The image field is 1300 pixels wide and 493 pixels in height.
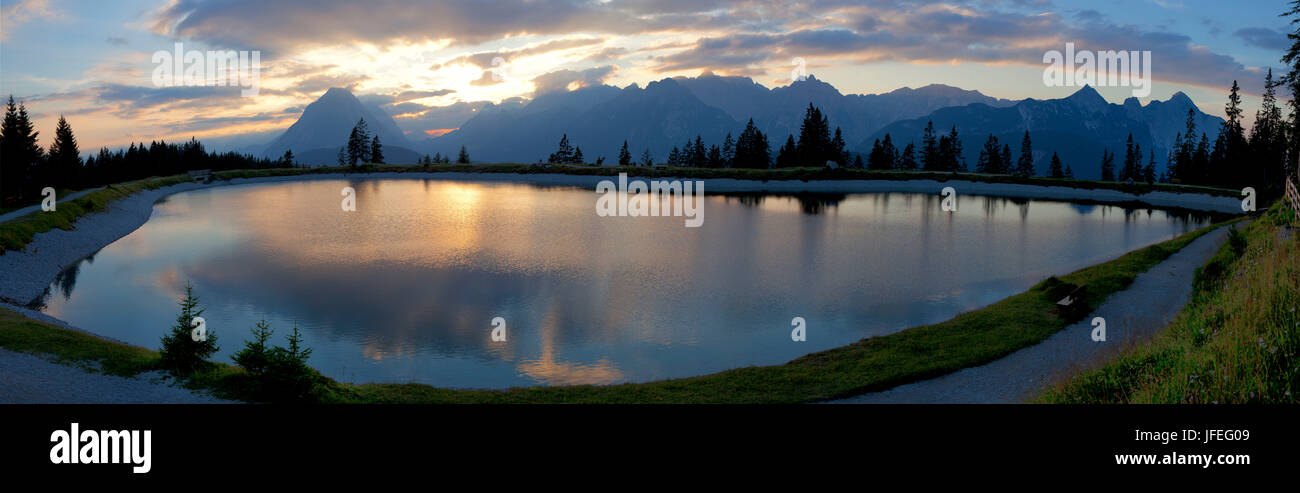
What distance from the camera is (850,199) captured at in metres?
80.8

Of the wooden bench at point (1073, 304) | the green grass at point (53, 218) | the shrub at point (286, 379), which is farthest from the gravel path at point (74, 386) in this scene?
the green grass at point (53, 218)

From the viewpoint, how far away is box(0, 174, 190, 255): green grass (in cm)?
3362

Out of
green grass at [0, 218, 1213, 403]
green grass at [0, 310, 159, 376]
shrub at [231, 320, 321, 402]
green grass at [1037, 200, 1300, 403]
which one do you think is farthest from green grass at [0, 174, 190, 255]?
green grass at [1037, 200, 1300, 403]

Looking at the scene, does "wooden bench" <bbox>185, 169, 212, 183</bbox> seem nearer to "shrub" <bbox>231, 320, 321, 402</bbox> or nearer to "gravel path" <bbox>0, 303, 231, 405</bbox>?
"gravel path" <bbox>0, 303, 231, 405</bbox>

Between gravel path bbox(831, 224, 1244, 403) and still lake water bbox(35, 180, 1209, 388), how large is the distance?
172 inches

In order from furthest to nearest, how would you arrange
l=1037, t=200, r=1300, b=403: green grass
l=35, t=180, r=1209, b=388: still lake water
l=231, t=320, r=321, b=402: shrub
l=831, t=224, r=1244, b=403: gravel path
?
1. l=35, t=180, r=1209, b=388: still lake water
2. l=831, t=224, r=1244, b=403: gravel path
3. l=231, t=320, r=321, b=402: shrub
4. l=1037, t=200, r=1300, b=403: green grass

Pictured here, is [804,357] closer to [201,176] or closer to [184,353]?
[184,353]

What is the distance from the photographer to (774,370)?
16641 millimetres

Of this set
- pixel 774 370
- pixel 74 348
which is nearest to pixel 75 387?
pixel 74 348

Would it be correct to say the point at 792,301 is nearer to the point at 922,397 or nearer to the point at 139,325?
the point at 922,397

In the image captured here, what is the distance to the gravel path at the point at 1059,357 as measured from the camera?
14281 mm

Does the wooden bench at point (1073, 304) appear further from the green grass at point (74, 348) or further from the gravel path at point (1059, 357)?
the green grass at point (74, 348)

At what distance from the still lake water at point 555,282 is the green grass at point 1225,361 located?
28.6 feet

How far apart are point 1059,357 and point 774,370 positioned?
7381 millimetres
